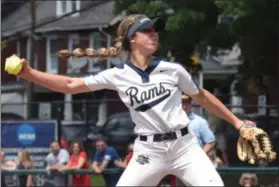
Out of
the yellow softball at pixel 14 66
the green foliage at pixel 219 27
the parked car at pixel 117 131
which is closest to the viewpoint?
the yellow softball at pixel 14 66

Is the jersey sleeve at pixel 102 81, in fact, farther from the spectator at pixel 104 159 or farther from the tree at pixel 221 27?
the tree at pixel 221 27

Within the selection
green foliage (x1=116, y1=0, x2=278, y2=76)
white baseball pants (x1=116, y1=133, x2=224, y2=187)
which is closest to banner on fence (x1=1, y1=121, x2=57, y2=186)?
green foliage (x1=116, y1=0, x2=278, y2=76)

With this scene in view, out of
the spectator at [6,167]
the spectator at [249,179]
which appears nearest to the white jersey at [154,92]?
the spectator at [249,179]

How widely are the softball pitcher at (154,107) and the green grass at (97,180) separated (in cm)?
830

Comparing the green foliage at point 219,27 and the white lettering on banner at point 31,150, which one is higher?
the green foliage at point 219,27

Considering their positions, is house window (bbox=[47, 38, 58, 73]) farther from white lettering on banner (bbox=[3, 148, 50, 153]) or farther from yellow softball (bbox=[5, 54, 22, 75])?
yellow softball (bbox=[5, 54, 22, 75])

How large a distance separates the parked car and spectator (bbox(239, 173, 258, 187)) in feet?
15.3

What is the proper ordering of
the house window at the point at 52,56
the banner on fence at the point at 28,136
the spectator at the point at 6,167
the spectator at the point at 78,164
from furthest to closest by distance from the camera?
the house window at the point at 52,56 → the banner on fence at the point at 28,136 → the spectator at the point at 6,167 → the spectator at the point at 78,164

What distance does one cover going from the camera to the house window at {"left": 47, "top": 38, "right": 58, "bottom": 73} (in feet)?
158

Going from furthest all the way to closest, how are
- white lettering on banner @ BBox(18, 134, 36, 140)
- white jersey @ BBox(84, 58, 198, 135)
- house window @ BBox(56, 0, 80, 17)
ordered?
house window @ BBox(56, 0, 80, 17) < white lettering on banner @ BBox(18, 134, 36, 140) < white jersey @ BBox(84, 58, 198, 135)

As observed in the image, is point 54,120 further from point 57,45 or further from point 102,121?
point 57,45

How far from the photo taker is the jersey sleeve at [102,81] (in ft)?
21.3

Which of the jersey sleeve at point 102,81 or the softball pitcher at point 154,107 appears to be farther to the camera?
the jersey sleeve at point 102,81

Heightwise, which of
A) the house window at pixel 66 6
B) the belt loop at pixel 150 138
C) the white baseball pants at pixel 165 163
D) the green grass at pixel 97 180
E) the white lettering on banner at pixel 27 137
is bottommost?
the green grass at pixel 97 180
